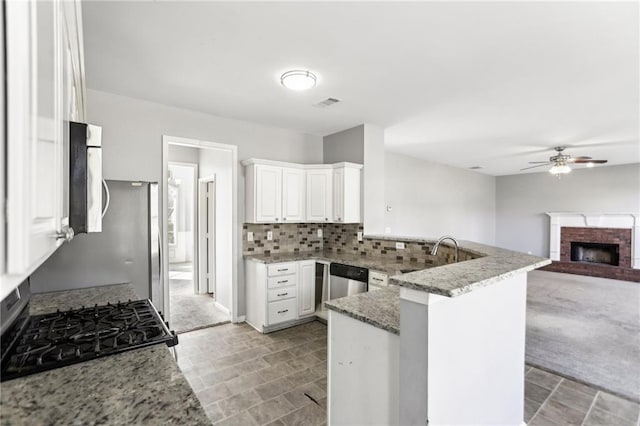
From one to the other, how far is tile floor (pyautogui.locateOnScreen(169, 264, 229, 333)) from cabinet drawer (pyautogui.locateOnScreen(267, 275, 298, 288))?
931mm

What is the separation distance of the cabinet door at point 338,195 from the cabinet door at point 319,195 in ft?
0.20

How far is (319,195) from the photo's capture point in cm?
430

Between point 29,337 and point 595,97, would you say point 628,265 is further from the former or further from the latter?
point 29,337

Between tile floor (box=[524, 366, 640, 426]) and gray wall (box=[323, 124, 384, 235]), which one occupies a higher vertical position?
gray wall (box=[323, 124, 384, 235])

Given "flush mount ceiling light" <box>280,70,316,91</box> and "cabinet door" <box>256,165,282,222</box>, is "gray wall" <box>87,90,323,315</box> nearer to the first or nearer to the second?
"cabinet door" <box>256,165,282,222</box>

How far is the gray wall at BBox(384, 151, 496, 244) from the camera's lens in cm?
636

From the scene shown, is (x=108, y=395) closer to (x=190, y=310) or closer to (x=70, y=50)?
(x=70, y=50)

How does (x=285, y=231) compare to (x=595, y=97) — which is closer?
(x=595, y=97)

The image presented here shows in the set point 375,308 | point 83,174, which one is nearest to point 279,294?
point 375,308

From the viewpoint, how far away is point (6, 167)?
1.46 ft

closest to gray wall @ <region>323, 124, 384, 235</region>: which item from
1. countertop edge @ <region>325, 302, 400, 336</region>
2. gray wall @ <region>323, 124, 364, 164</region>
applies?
gray wall @ <region>323, 124, 364, 164</region>

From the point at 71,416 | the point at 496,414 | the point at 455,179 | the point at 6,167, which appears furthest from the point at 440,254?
the point at 455,179

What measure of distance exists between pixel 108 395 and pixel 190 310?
3.80m

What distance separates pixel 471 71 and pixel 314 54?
4.56 ft
